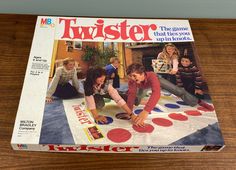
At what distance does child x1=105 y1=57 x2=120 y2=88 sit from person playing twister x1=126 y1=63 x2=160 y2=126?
3cm

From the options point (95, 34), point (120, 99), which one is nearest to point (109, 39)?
point (95, 34)

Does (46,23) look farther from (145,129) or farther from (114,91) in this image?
(145,129)

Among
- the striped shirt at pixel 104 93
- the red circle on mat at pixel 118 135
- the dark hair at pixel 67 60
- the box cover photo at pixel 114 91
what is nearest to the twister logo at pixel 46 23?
the box cover photo at pixel 114 91

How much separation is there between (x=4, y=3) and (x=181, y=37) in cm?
46

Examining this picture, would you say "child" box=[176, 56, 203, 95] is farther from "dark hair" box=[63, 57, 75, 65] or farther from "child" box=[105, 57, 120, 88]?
"dark hair" box=[63, 57, 75, 65]

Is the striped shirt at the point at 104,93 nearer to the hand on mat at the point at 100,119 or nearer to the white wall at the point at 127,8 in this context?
the hand on mat at the point at 100,119

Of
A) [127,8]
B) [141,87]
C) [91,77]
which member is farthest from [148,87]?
[127,8]

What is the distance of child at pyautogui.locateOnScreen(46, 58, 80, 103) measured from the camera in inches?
23.9

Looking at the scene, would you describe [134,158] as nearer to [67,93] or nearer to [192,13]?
[67,93]

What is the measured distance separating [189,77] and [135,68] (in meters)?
0.12

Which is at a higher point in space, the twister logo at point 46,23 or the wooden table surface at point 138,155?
the twister logo at point 46,23

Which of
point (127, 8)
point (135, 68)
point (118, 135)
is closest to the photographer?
point (118, 135)

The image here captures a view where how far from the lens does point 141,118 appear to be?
0.58m

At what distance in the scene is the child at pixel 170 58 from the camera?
652 millimetres
